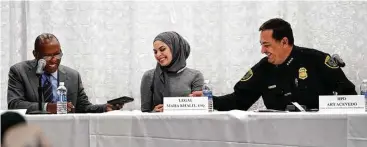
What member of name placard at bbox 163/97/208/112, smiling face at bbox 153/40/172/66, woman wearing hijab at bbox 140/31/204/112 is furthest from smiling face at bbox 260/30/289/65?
name placard at bbox 163/97/208/112

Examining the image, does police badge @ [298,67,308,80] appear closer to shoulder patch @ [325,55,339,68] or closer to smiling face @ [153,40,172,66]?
shoulder patch @ [325,55,339,68]

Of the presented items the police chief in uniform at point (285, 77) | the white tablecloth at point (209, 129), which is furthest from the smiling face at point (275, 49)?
the white tablecloth at point (209, 129)

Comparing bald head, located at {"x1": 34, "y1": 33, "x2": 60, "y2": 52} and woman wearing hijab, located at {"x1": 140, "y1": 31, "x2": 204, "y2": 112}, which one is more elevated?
bald head, located at {"x1": 34, "y1": 33, "x2": 60, "y2": 52}

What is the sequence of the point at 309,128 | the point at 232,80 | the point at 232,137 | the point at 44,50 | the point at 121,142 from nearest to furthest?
the point at 309,128 → the point at 232,137 → the point at 121,142 → the point at 44,50 → the point at 232,80

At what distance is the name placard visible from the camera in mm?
1906

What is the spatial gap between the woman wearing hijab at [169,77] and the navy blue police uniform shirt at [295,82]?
0.65 feet

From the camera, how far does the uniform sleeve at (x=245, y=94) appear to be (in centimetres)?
265

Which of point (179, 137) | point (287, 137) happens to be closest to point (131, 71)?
point (179, 137)

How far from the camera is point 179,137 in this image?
5.62ft

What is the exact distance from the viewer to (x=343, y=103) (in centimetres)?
178

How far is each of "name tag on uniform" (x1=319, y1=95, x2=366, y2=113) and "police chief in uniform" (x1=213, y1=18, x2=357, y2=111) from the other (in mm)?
614

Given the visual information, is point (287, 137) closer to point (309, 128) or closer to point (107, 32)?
point (309, 128)

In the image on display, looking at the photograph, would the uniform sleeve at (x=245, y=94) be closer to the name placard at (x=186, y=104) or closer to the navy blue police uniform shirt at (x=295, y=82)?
the navy blue police uniform shirt at (x=295, y=82)

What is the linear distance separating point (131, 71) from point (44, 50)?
808 mm
